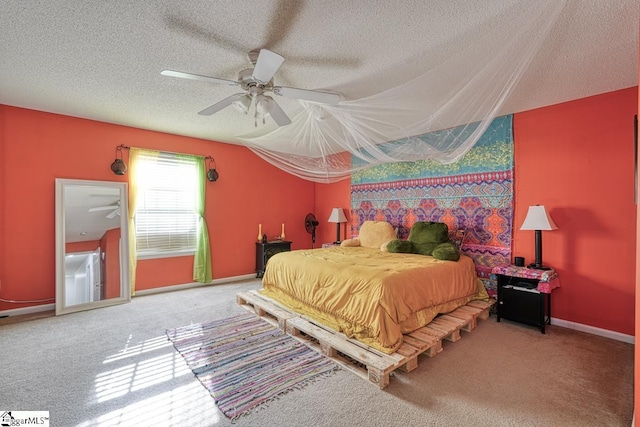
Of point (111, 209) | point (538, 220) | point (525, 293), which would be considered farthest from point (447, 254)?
point (111, 209)

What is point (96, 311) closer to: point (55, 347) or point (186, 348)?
point (55, 347)

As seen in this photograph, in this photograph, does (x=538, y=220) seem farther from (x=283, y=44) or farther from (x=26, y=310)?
(x=26, y=310)

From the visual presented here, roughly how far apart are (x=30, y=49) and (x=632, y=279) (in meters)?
5.49

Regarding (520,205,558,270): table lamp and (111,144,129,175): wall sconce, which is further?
(111,144,129,175): wall sconce

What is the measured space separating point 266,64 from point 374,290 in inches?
73.8

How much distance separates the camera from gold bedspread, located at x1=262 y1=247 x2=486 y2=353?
2.36 m

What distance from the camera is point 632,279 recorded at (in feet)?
8.98

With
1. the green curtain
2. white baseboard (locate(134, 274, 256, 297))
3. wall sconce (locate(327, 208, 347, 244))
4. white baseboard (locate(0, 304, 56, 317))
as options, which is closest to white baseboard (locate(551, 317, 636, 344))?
wall sconce (locate(327, 208, 347, 244))

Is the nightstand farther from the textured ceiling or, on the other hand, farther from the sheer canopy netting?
the textured ceiling

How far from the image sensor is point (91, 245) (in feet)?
12.4

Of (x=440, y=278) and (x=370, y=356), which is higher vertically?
(x=440, y=278)

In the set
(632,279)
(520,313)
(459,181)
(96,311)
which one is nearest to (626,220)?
(632,279)

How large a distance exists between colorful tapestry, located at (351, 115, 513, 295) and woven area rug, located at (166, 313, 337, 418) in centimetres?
247

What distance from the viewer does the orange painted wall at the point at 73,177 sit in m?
3.40
